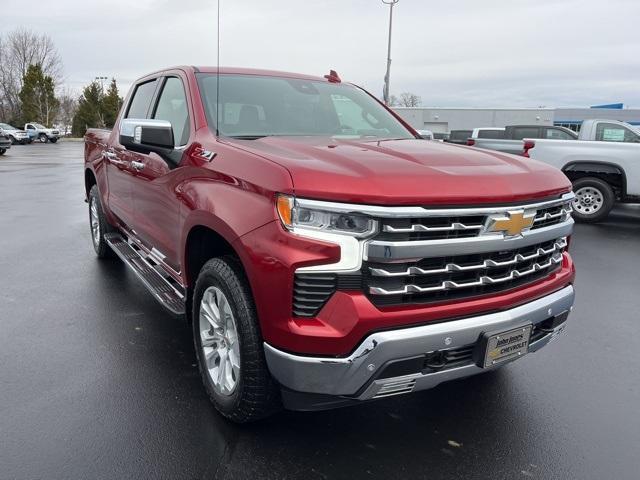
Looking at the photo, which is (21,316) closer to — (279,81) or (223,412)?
(223,412)

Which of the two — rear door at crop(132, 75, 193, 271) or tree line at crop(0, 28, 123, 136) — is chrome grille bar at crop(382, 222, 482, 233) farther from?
tree line at crop(0, 28, 123, 136)

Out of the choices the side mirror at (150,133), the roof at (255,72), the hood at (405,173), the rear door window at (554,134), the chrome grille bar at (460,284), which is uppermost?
the roof at (255,72)

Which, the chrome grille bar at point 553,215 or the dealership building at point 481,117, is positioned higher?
the dealership building at point 481,117

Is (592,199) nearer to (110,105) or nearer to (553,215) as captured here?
(553,215)

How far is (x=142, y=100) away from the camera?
191 inches

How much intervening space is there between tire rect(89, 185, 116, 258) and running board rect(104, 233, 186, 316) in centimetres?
66

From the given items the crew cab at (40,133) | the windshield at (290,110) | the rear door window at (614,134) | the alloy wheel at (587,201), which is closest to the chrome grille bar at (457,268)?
the windshield at (290,110)

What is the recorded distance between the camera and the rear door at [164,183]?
3.37 metres

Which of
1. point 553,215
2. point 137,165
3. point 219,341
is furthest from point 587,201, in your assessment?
point 219,341

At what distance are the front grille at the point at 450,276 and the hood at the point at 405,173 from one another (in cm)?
27

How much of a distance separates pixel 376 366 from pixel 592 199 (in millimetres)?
8895

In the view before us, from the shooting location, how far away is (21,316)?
434cm

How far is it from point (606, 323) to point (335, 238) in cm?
347

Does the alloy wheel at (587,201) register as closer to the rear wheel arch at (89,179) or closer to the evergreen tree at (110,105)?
the rear wheel arch at (89,179)
